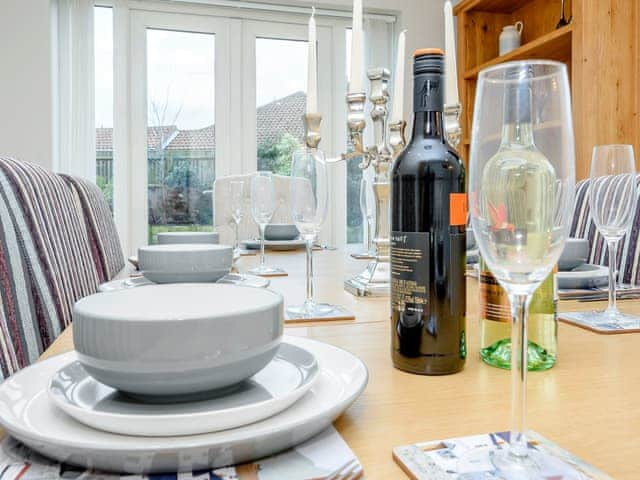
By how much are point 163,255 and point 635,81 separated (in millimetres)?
2664

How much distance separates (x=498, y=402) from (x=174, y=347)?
270 millimetres

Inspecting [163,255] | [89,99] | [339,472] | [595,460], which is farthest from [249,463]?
[89,99]

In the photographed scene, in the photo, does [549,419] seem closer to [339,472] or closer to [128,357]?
[339,472]

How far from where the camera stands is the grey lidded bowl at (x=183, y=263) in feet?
3.04

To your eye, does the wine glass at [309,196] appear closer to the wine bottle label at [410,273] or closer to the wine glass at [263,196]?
the wine bottle label at [410,273]

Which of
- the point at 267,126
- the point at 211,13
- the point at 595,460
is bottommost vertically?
the point at 595,460

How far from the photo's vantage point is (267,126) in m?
3.99

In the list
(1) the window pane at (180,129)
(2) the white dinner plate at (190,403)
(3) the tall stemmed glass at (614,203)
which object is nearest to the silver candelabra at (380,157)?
(3) the tall stemmed glass at (614,203)

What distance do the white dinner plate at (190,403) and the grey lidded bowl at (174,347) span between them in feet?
0.05

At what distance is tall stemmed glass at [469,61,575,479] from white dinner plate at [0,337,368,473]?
12 cm

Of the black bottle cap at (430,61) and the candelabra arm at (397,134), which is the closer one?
Answer: the black bottle cap at (430,61)

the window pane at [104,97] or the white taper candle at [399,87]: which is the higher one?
the window pane at [104,97]

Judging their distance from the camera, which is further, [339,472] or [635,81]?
[635,81]

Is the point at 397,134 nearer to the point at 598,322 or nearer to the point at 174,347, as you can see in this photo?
the point at 598,322
